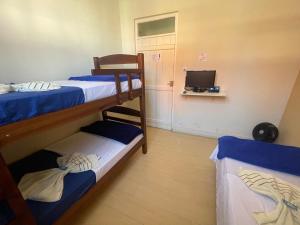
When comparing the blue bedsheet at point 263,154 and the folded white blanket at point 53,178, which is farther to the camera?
the blue bedsheet at point 263,154

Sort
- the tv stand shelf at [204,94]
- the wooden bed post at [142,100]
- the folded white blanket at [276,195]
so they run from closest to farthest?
the folded white blanket at [276,195] < the wooden bed post at [142,100] < the tv stand shelf at [204,94]

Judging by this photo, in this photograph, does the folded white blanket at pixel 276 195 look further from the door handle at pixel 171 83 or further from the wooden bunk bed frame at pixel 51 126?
the door handle at pixel 171 83

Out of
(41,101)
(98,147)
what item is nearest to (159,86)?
(98,147)

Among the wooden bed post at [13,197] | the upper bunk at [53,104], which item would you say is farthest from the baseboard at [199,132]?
the wooden bed post at [13,197]

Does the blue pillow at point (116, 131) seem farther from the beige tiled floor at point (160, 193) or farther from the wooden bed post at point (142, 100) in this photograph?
the beige tiled floor at point (160, 193)

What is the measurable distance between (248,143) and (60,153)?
2181mm

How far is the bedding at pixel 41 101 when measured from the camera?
2.47 feet

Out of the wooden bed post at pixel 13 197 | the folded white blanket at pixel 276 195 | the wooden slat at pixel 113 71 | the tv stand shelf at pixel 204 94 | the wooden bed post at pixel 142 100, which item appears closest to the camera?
the wooden bed post at pixel 13 197

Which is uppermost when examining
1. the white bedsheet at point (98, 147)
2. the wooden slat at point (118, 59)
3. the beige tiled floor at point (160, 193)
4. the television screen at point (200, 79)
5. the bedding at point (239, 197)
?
the wooden slat at point (118, 59)

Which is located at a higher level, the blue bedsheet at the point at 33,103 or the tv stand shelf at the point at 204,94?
the blue bedsheet at the point at 33,103

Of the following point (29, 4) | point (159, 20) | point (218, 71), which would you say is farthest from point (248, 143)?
point (29, 4)

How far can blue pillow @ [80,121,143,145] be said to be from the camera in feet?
6.33

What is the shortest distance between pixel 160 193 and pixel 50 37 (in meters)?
2.30

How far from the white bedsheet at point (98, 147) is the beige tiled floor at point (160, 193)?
1.25 feet
